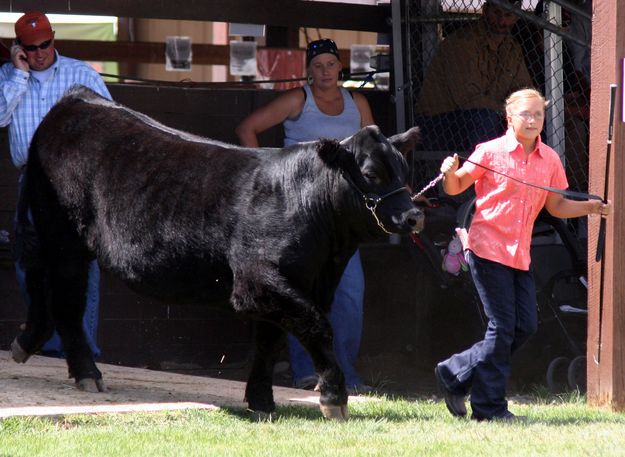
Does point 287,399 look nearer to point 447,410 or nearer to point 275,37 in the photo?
point 447,410

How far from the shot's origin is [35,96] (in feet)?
27.3

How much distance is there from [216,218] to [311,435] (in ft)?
4.18

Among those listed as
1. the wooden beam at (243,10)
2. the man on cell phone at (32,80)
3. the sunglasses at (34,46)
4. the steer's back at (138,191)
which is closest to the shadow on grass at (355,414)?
the steer's back at (138,191)

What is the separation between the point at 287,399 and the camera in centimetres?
751

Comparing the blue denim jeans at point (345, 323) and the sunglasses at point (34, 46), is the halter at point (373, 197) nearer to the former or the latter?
the blue denim jeans at point (345, 323)

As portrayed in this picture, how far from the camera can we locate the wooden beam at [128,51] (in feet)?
35.3

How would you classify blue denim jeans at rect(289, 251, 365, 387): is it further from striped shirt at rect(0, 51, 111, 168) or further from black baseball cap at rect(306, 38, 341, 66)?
striped shirt at rect(0, 51, 111, 168)

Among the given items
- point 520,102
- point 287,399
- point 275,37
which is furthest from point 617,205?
point 275,37

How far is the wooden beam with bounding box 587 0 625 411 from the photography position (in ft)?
22.9

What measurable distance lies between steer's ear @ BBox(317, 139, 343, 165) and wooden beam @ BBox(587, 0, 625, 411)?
1511mm

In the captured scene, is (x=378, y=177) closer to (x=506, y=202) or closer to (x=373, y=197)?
(x=373, y=197)

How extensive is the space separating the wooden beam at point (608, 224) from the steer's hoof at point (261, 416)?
180 cm

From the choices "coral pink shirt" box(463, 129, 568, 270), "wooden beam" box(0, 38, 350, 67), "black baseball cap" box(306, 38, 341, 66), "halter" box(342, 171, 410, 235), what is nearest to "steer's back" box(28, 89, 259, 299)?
"halter" box(342, 171, 410, 235)

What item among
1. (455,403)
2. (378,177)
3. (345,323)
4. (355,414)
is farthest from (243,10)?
(455,403)
